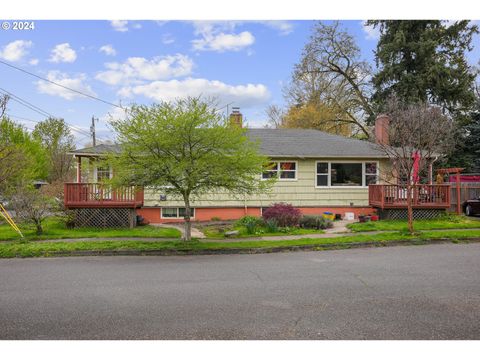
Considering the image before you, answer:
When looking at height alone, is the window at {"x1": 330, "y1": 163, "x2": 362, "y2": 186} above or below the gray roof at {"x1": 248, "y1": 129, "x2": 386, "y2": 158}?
below

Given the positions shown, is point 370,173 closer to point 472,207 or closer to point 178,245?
point 472,207

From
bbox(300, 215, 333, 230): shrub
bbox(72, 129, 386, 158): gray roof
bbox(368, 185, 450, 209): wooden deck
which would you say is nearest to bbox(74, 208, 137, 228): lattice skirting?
bbox(72, 129, 386, 158): gray roof

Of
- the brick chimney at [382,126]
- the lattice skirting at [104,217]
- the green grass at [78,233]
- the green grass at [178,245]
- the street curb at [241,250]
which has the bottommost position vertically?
the street curb at [241,250]

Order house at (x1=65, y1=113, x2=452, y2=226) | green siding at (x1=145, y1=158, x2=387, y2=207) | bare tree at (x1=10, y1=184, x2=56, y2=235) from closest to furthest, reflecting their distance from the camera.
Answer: bare tree at (x1=10, y1=184, x2=56, y2=235), house at (x1=65, y1=113, x2=452, y2=226), green siding at (x1=145, y1=158, x2=387, y2=207)

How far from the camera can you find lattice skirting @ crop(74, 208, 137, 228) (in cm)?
1573

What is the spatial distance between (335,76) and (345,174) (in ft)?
71.6

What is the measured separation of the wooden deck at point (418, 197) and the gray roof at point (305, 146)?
194 centimetres

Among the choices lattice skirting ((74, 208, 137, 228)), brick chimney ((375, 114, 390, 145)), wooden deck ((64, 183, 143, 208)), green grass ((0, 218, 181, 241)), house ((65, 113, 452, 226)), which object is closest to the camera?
green grass ((0, 218, 181, 241))

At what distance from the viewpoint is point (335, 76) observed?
37.2 m

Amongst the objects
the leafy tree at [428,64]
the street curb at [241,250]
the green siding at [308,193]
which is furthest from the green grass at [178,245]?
the leafy tree at [428,64]

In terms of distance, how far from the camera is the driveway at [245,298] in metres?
4.50

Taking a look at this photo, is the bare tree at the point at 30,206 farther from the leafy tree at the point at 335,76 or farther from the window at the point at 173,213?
the leafy tree at the point at 335,76

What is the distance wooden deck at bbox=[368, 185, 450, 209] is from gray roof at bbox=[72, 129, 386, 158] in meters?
1.94

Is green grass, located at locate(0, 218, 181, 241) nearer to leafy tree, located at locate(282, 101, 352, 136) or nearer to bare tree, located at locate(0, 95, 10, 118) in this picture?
bare tree, located at locate(0, 95, 10, 118)
